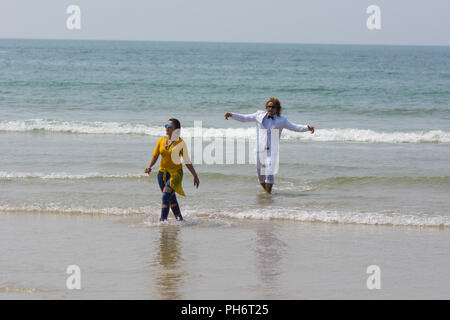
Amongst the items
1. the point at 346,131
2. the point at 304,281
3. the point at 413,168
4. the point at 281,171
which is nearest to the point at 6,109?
the point at 346,131

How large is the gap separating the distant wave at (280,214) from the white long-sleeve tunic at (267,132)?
1148 millimetres

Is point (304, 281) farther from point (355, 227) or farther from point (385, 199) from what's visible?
point (385, 199)

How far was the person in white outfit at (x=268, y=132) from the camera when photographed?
945 cm

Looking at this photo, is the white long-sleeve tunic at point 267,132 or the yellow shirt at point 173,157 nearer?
the yellow shirt at point 173,157

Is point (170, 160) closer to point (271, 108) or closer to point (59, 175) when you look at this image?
point (271, 108)

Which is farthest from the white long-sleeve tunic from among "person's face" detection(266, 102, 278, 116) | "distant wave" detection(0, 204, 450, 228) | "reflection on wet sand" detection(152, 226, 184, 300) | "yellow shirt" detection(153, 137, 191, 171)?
"reflection on wet sand" detection(152, 226, 184, 300)

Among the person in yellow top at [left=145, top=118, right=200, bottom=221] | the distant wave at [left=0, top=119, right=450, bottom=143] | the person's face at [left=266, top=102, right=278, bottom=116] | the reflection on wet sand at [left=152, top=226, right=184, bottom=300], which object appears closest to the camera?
the reflection on wet sand at [left=152, top=226, right=184, bottom=300]

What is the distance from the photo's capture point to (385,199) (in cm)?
968

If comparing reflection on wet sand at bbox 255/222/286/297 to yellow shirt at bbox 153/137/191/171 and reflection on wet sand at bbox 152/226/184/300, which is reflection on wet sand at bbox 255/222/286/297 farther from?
yellow shirt at bbox 153/137/191/171

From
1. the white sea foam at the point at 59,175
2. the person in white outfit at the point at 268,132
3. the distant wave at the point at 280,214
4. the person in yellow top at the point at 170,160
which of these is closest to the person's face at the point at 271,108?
the person in white outfit at the point at 268,132

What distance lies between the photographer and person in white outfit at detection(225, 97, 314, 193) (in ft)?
31.0

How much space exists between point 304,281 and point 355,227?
250 cm

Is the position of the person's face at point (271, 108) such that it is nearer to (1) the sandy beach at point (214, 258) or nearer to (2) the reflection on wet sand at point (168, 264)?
(1) the sandy beach at point (214, 258)

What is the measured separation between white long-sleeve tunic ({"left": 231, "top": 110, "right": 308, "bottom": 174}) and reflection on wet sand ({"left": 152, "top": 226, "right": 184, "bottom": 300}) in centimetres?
251
